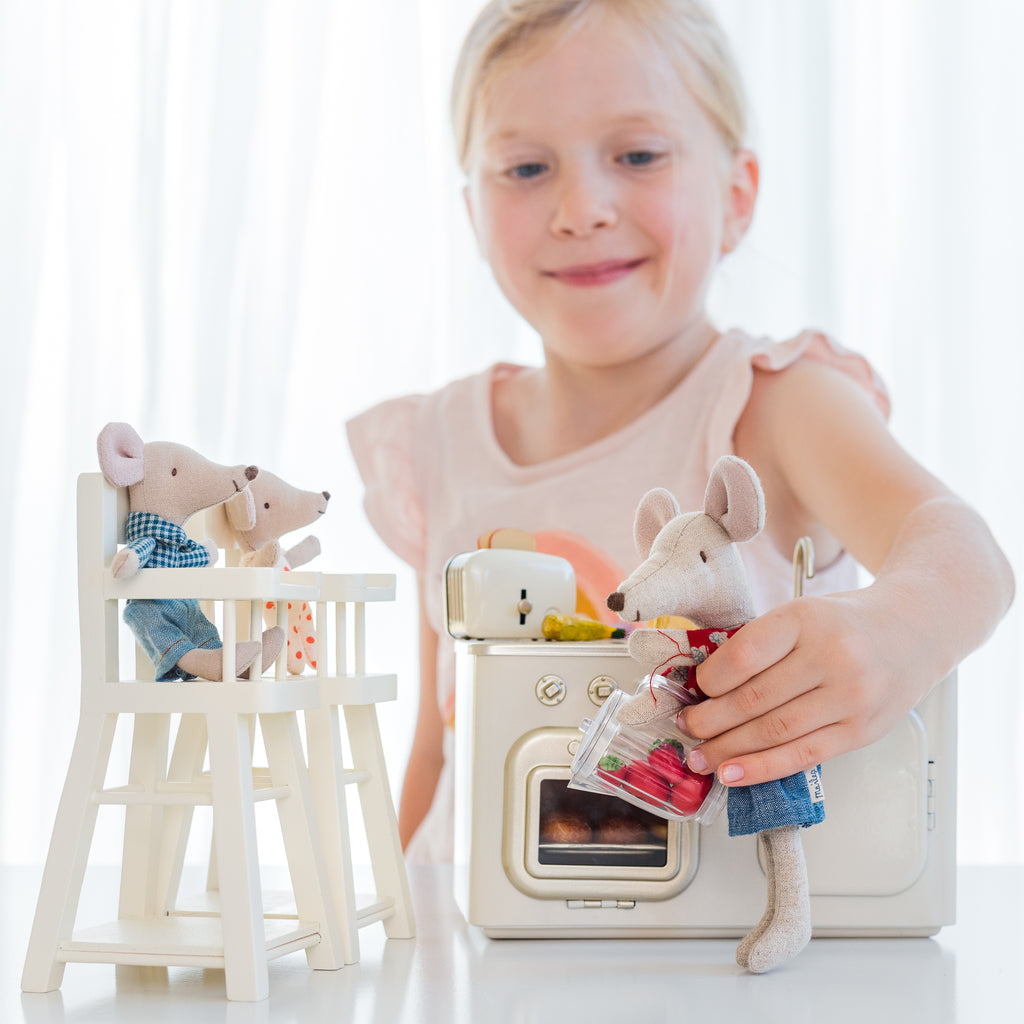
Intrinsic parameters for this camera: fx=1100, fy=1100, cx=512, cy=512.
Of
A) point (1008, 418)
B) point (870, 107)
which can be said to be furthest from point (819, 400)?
point (870, 107)

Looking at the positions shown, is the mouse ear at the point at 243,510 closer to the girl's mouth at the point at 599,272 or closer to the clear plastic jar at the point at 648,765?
the clear plastic jar at the point at 648,765

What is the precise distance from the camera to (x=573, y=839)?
0.72 m

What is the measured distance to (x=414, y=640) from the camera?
1.54m

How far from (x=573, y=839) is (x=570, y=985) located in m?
0.11

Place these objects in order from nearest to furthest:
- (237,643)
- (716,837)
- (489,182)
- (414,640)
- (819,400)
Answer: (237,643) < (716,837) < (819,400) < (489,182) < (414,640)

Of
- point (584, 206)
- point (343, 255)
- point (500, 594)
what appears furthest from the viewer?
point (343, 255)

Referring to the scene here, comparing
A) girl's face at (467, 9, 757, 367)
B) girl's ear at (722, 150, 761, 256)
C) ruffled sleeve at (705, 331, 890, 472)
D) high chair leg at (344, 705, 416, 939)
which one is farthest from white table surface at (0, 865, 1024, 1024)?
girl's ear at (722, 150, 761, 256)

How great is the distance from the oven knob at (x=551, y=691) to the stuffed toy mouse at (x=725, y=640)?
0.08 m

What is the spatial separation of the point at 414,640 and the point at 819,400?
2.13 feet

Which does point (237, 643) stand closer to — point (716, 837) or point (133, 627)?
point (133, 627)

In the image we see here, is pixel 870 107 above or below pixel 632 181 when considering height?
above

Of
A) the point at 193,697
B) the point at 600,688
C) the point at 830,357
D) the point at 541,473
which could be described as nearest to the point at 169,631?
the point at 193,697

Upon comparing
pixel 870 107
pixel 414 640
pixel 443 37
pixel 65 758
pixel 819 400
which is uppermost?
pixel 443 37

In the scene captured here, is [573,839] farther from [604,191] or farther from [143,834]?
[604,191]
